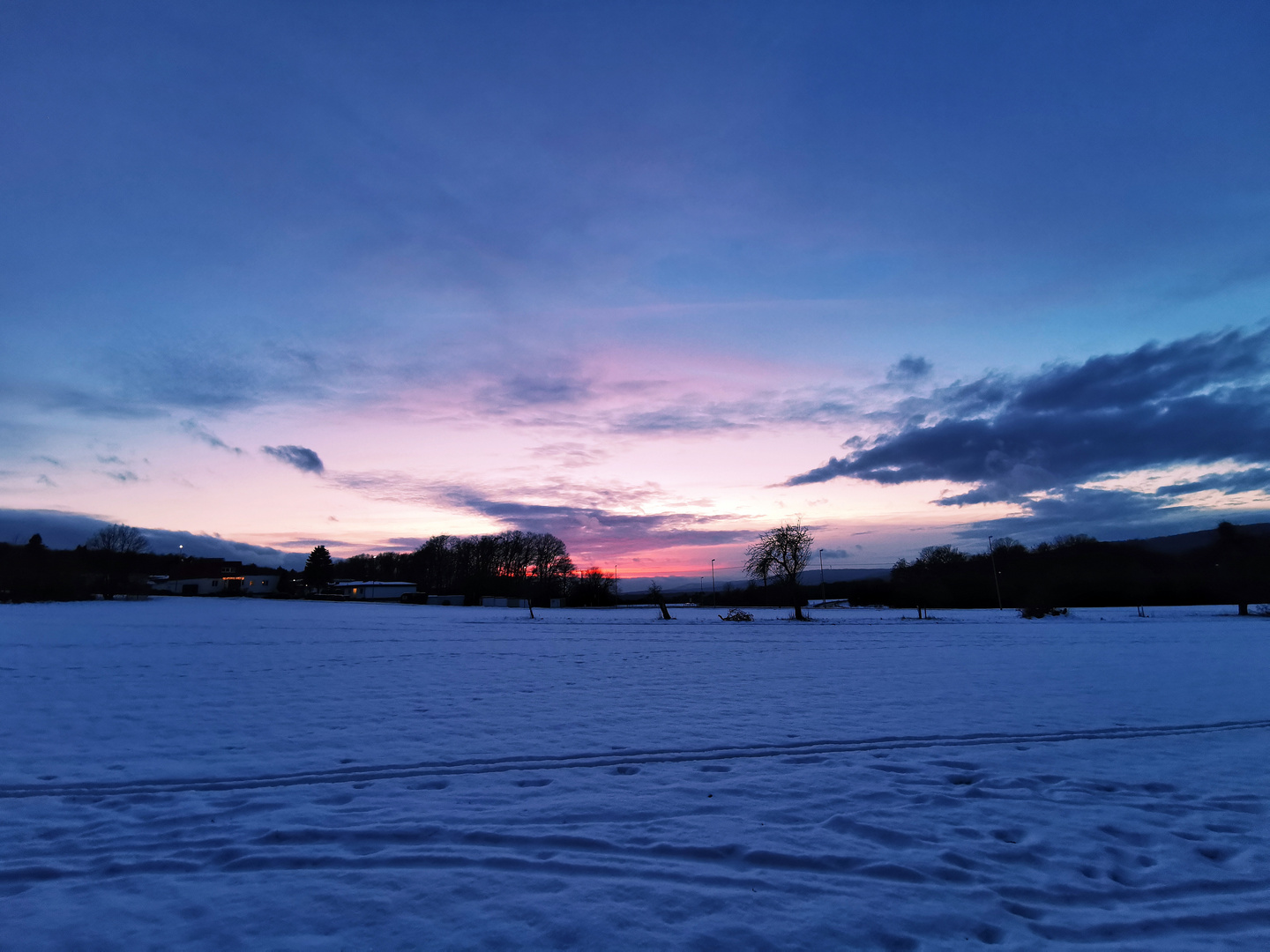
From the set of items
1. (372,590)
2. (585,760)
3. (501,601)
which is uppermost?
(585,760)

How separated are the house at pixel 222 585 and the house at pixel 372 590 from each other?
569 inches

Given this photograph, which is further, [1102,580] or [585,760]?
[1102,580]

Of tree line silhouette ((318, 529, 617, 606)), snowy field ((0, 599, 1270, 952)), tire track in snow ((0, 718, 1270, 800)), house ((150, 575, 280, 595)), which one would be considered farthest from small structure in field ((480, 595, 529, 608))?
tire track in snow ((0, 718, 1270, 800))

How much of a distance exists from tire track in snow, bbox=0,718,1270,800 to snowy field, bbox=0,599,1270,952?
0.05 metres

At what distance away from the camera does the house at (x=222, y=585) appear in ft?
378

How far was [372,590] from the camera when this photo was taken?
4139 inches

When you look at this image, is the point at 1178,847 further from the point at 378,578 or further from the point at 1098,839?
the point at 378,578

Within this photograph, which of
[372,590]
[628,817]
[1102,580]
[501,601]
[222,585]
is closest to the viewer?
[628,817]

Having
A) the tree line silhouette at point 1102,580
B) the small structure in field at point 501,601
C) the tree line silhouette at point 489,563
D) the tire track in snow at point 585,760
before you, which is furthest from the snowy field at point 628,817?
the tree line silhouette at point 489,563

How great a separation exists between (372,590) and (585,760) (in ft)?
358

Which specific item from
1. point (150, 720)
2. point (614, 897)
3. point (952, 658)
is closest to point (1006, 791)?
point (614, 897)

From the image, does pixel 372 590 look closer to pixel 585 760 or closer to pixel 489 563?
pixel 489 563

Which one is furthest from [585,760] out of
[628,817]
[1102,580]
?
[1102,580]

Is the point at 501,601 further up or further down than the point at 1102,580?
further down
